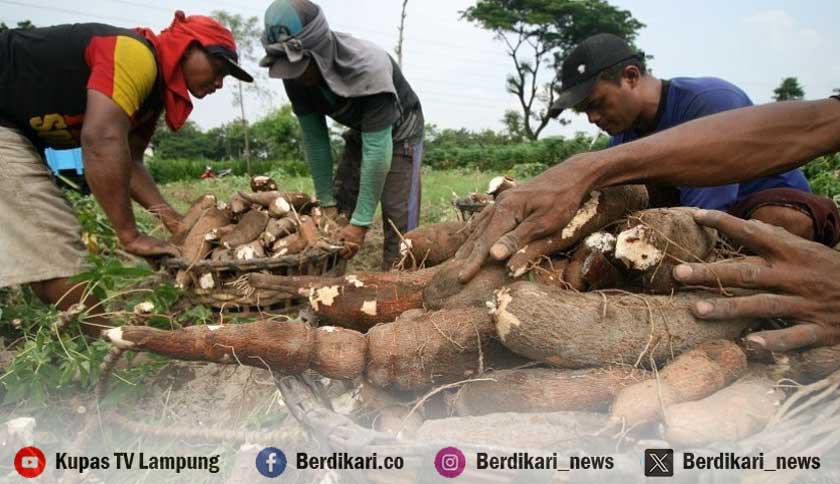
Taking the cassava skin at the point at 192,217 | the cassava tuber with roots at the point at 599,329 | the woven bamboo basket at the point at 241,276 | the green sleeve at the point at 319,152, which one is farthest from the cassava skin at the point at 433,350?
the green sleeve at the point at 319,152

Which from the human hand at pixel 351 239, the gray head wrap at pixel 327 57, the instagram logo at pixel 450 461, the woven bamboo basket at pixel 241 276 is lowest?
the woven bamboo basket at pixel 241 276

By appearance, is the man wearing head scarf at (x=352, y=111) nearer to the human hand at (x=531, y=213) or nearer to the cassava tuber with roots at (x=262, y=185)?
the cassava tuber with roots at (x=262, y=185)

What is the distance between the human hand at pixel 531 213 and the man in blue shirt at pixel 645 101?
2.80 ft

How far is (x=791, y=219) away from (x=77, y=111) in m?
2.93

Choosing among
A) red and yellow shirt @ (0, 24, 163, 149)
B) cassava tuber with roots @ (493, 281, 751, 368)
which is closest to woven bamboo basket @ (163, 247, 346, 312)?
red and yellow shirt @ (0, 24, 163, 149)

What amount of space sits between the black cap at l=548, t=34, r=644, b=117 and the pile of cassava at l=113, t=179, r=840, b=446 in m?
0.87

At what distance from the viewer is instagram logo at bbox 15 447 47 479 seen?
1499 mm

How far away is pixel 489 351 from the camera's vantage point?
1.44m

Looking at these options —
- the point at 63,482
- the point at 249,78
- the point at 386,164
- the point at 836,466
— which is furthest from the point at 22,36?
the point at 836,466

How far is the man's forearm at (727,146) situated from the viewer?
1.37 meters

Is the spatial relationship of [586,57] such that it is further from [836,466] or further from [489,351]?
[836,466]

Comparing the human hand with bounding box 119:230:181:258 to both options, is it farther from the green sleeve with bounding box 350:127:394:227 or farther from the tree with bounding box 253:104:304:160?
the tree with bounding box 253:104:304:160

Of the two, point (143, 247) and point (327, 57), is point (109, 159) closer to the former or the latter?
point (143, 247)

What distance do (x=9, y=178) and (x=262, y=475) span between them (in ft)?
6.63
